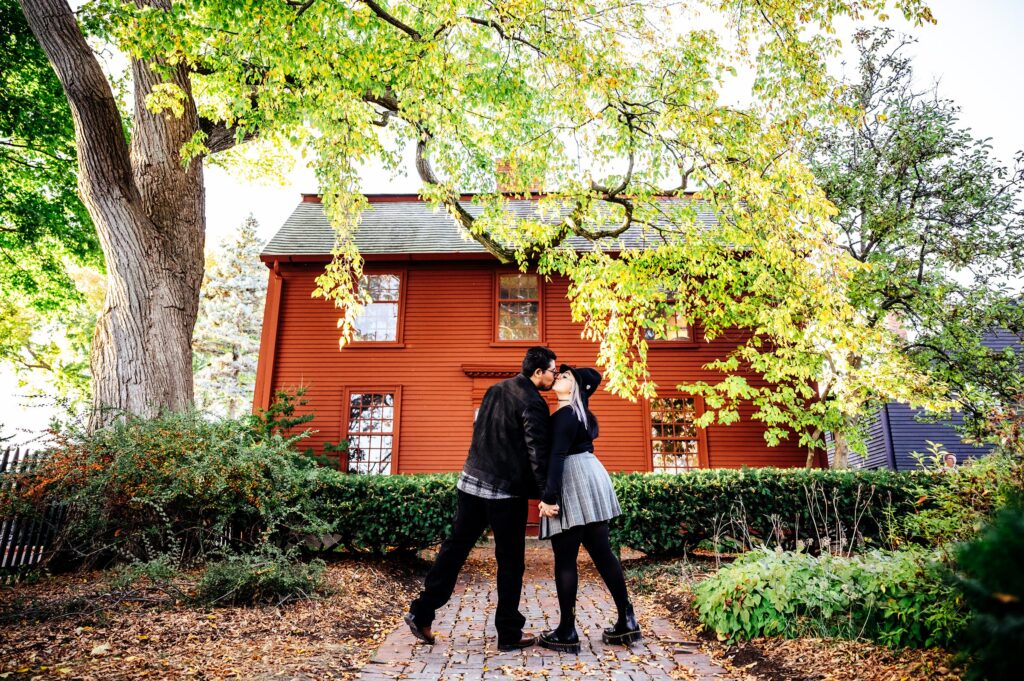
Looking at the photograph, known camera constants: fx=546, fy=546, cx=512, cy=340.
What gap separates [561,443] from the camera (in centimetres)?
379

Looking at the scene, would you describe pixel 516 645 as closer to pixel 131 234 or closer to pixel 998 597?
pixel 998 597

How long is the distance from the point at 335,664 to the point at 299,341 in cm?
1120

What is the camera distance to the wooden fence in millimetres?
5357

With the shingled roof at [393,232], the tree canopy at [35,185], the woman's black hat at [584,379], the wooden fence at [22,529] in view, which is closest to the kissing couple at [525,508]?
the woman's black hat at [584,379]

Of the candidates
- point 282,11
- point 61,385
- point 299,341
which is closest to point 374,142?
point 282,11

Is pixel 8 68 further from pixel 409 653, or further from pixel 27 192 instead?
pixel 409 653

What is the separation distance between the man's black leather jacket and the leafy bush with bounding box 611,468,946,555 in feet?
13.2

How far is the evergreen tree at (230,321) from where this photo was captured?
2177cm

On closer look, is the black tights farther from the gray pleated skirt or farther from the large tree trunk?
the large tree trunk

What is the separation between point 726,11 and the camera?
7008 mm

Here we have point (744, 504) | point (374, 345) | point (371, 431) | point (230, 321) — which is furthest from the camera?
point (230, 321)

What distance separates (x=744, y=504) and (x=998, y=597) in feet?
22.0

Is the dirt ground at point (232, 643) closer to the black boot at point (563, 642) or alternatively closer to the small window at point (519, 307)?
the black boot at point (563, 642)

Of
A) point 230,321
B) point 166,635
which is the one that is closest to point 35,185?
point 230,321
